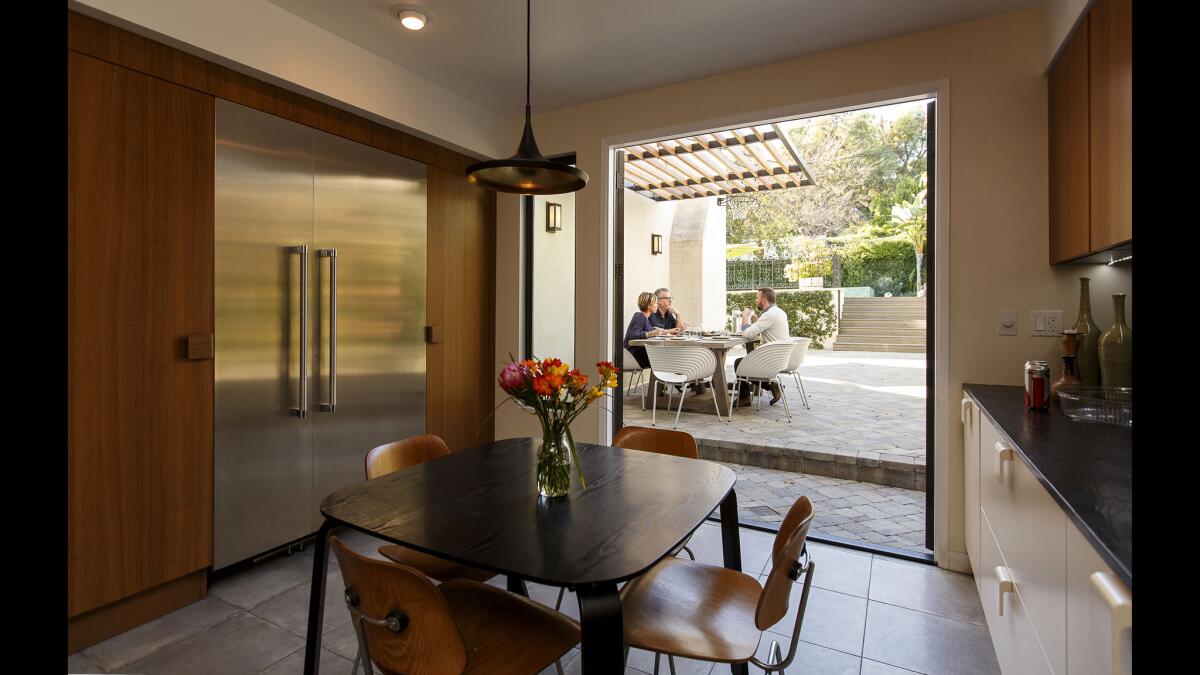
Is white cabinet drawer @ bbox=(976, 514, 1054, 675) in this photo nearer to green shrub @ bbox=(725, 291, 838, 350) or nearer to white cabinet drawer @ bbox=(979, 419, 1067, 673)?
white cabinet drawer @ bbox=(979, 419, 1067, 673)

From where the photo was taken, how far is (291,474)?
287 centimetres

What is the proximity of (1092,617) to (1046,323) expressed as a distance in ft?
6.75

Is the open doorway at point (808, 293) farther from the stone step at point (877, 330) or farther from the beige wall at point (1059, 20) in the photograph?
the beige wall at point (1059, 20)

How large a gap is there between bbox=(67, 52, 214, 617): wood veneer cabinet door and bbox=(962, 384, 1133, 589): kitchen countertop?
2.89 metres

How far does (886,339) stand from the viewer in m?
10.8

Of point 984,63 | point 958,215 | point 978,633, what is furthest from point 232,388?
point 984,63

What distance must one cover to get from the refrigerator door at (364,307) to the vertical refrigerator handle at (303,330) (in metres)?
0.08

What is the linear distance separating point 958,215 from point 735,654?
235 cm

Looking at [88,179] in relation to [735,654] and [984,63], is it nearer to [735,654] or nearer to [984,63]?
[735,654]

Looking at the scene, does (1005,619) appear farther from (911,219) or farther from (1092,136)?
(911,219)

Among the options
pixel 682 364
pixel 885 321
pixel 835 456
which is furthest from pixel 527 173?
pixel 885 321

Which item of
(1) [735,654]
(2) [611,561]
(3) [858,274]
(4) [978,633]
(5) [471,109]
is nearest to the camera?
(2) [611,561]

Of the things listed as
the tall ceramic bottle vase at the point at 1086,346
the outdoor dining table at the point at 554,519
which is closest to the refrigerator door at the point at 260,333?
the outdoor dining table at the point at 554,519

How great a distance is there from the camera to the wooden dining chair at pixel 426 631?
4.00 feet
